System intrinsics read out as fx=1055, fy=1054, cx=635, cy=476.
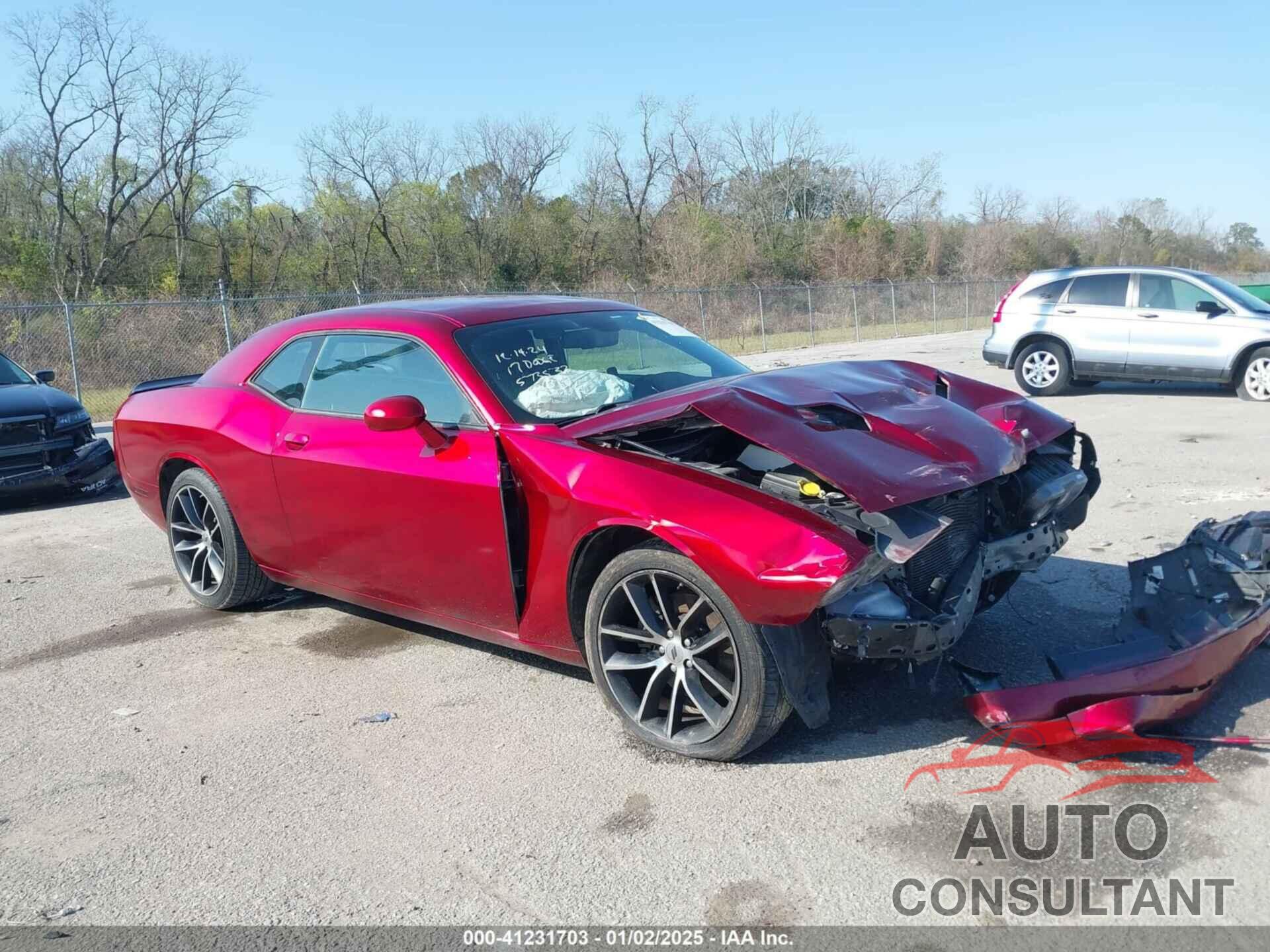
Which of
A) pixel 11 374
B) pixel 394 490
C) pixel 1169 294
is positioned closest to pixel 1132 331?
pixel 1169 294

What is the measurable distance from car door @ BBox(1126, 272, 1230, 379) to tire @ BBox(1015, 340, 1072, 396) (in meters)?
0.85

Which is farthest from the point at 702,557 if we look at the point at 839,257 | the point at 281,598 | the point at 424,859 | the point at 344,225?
the point at 839,257

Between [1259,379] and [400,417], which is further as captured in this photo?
[1259,379]

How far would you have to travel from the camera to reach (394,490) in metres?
4.46

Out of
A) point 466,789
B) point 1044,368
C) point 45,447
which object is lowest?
point 466,789

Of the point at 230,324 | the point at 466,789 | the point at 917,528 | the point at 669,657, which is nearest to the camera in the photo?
the point at 917,528

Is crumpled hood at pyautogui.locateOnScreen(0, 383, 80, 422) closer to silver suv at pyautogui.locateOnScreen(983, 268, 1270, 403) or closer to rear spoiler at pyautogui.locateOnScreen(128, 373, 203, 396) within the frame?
rear spoiler at pyautogui.locateOnScreen(128, 373, 203, 396)

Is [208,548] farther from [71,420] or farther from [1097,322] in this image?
[1097,322]

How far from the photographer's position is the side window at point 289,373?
517 cm

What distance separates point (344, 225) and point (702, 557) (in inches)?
1663

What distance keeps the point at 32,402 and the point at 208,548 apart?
4.94 m

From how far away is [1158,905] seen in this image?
2713 mm

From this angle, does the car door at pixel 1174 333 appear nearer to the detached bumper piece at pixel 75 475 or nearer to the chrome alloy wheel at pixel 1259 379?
the chrome alloy wheel at pixel 1259 379

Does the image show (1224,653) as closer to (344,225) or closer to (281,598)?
(281,598)
